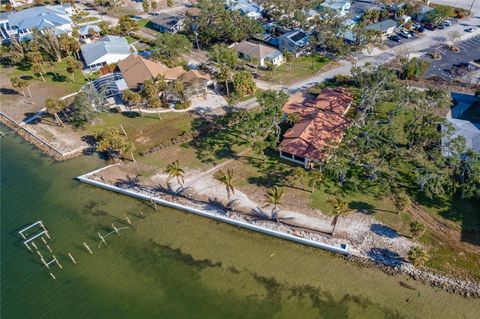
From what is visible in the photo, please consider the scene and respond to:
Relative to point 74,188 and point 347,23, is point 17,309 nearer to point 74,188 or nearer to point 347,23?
point 74,188

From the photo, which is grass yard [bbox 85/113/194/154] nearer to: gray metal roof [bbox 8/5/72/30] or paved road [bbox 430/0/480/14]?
gray metal roof [bbox 8/5/72/30]

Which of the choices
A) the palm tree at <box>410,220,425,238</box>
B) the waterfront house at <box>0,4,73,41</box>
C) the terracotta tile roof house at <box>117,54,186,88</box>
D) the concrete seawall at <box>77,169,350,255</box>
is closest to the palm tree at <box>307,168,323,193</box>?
the concrete seawall at <box>77,169,350,255</box>

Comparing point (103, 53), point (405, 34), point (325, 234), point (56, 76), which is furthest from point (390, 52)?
point (56, 76)

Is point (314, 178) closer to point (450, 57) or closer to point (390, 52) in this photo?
point (390, 52)

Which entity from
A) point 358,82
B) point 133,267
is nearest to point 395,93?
point 358,82

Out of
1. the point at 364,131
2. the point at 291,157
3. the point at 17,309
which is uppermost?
the point at 364,131

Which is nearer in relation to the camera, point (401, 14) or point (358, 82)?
point (358, 82)
